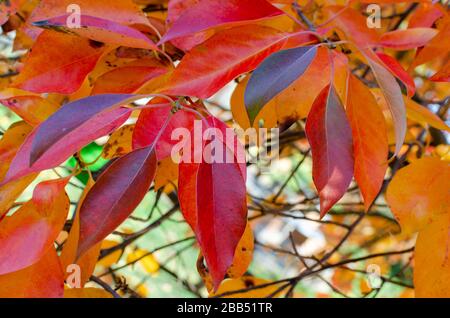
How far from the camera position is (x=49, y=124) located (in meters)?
0.39

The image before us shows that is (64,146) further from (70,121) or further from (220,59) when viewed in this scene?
(220,59)

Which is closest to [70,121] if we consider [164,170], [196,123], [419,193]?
[196,123]

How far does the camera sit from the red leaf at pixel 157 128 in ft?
1.73

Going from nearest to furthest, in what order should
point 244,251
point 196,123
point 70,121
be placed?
point 70,121 < point 196,123 < point 244,251

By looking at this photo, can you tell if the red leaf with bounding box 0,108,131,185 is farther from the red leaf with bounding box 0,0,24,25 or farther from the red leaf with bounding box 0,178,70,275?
the red leaf with bounding box 0,0,24,25

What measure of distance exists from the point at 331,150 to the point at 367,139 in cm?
8

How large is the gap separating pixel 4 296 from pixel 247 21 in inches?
13.0

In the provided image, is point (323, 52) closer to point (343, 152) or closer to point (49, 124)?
point (343, 152)

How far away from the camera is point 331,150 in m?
0.46

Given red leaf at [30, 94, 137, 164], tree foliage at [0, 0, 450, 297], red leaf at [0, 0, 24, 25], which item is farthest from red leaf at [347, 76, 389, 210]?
red leaf at [0, 0, 24, 25]

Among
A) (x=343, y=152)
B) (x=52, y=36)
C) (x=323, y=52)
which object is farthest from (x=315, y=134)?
(x=52, y=36)

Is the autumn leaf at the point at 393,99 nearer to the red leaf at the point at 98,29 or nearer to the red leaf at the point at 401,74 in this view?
the red leaf at the point at 401,74

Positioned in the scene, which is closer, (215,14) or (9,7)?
(215,14)

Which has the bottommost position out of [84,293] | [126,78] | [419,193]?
[84,293]
